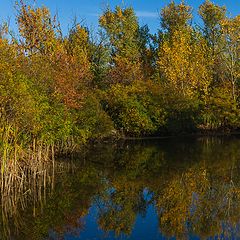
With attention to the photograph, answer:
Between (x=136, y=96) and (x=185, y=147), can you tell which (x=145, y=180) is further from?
(x=136, y=96)

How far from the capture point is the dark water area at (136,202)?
40.9 feet

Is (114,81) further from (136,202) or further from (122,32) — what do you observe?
(136,202)

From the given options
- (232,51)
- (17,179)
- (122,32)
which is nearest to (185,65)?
(232,51)

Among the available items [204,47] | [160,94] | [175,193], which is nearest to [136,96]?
[160,94]

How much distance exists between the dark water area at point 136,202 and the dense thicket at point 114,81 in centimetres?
240

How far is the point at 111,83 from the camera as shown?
48.2 meters

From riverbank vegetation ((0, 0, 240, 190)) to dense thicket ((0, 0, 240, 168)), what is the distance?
76 millimetres

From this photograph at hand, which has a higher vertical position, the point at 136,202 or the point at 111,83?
the point at 111,83

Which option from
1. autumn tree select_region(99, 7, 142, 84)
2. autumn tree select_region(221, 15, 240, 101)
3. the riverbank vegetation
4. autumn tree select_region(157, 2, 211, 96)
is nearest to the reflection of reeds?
the riverbank vegetation

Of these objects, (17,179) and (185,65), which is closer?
(17,179)

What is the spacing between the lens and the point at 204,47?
Answer: 57.6 metres

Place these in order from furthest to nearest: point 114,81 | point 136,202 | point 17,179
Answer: point 114,81 < point 17,179 < point 136,202

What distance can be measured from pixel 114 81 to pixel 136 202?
32772mm

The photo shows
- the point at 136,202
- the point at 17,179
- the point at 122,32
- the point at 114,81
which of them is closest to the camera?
the point at 136,202
